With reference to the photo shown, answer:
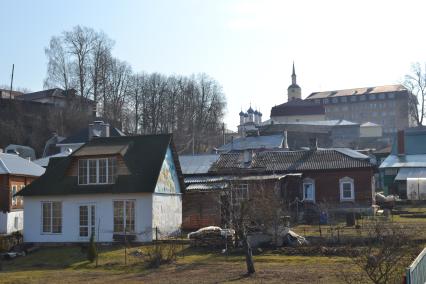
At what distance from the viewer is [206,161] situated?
161 ft

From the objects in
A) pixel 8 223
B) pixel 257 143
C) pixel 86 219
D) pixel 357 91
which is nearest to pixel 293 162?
pixel 86 219

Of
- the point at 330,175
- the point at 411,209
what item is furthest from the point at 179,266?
the point at 411,209

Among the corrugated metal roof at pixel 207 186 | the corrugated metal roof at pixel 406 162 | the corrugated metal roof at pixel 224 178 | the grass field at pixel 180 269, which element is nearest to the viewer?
the grass field at pixel 180 269

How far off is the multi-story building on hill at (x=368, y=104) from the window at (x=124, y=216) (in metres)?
115

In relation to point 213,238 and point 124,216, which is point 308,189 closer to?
point 124,216

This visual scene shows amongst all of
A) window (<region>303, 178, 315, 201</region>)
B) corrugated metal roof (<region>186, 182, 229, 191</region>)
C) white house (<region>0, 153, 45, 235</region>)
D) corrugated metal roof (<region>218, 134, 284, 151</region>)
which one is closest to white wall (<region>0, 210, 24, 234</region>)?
white house (<region>0, 153, 45, 235</region>)

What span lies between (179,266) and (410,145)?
46323mm

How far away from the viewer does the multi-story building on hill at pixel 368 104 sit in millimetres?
145875

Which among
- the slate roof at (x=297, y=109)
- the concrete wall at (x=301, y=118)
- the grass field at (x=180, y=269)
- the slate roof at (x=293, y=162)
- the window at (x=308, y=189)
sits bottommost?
the grass field at (x=180, y=269)

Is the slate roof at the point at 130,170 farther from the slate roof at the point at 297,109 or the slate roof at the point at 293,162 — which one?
the slate roof at the point at 297,109

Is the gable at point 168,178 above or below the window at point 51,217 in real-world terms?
above

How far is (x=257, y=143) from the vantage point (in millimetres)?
70938

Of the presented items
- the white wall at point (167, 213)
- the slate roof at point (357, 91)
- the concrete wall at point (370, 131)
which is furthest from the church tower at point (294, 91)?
the white wall at point (167, 213)

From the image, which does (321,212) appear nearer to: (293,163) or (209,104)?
(293,163)
